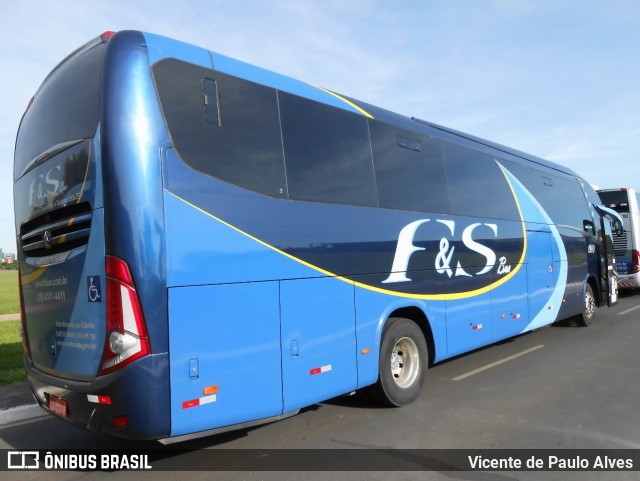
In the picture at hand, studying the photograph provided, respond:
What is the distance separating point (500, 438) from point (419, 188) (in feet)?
10.3

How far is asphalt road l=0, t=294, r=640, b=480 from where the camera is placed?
442 cm

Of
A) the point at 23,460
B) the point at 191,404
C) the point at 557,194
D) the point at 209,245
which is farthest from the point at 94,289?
the point at 557,194

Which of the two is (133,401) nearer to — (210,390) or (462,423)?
(210,390)

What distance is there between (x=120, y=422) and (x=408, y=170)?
4375 millimetres

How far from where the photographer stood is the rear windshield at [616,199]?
1783 cm

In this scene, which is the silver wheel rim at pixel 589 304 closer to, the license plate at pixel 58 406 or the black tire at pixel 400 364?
the black tire at pixel 400 364

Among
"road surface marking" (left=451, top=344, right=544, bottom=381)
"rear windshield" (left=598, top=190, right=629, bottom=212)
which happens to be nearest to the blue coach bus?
"road surface marking" (left=451, top=344, right=544, bottom=381)

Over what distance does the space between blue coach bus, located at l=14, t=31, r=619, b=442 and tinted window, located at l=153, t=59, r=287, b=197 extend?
0.05ft

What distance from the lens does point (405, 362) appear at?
602 centimetres

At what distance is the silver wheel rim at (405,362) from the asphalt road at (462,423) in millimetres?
309

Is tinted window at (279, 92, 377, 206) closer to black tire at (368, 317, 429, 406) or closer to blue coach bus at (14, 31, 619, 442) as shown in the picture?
blue coach bus at (14, 31, 619, 442)

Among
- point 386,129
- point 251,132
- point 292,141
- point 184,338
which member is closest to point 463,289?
point 386,129

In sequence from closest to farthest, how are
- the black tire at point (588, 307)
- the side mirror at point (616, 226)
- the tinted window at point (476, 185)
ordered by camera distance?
the tinted window at point (476, 185)
the black tire at point (588, 307)
the side mirror at point (616, 226)

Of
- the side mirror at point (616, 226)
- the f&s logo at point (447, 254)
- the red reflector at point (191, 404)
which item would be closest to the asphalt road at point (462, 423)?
the red reflector at point (191, 404)
